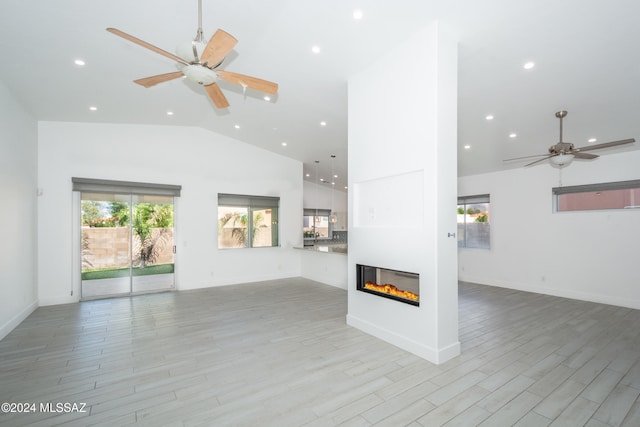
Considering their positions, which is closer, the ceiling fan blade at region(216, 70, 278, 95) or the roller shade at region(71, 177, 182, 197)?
the ceiling fan blade at region(216, 70, 278, 95)

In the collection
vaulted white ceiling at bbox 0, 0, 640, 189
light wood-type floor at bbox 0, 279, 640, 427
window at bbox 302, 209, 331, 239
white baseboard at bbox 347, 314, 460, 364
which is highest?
vaulted white ceiling at bbox 0, 0, 640, 189

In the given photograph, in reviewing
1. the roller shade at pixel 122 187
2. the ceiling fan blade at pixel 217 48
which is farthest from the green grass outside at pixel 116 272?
the ceiling fan blade at pixel 217 48

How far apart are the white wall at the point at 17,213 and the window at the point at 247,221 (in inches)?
129

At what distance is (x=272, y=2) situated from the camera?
2.85 m

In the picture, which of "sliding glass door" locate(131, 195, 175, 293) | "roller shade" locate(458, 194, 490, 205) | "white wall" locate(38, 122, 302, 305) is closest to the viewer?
"white wall" locate(38, 122, 302, 305)

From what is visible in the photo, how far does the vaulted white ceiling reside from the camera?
2762 mm

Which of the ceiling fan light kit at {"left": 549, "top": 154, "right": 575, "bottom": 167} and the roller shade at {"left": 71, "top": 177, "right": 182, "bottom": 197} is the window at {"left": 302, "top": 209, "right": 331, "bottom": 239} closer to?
the roller shade at {"left": 71, "top": 177, "right": 182, "bottom": 197}

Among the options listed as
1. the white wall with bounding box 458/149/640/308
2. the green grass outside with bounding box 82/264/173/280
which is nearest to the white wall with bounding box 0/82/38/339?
the green grass outside with bounding box 82/264/173/280

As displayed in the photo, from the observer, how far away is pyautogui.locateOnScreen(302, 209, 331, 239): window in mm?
12312

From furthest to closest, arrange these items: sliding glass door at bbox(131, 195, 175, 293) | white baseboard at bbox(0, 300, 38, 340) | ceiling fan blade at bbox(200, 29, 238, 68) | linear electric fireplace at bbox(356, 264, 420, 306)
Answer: sliding glass door at bbox(131, 195, 175, 293), white baseboard at bbox(0, 300, 38, 340), linear electric fireplace at bbox(356, 264, 420, 306), ceiling fan blade at bbox(200, 29, 238, 68)

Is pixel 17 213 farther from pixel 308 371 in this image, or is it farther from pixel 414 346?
pixel 414 346

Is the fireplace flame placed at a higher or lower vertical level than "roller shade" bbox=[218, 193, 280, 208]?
lower

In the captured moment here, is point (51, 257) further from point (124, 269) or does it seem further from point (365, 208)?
point (365, 208)

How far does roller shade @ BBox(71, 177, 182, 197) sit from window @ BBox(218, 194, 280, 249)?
1.13m
